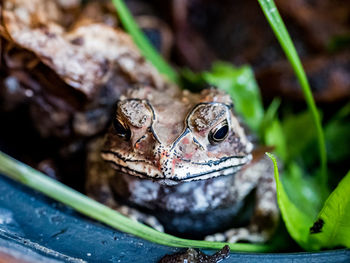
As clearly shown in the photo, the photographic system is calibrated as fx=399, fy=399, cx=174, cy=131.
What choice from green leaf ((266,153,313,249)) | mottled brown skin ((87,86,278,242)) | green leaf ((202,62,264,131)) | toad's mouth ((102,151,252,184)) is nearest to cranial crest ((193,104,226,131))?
mottled brown skin ((87,86,278,242))

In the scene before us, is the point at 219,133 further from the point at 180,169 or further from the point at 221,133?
the point at 180,169

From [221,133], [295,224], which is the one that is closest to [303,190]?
[295,224]

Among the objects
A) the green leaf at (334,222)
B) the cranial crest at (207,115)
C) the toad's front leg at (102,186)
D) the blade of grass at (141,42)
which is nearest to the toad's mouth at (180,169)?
the cranial crest at (207,115)

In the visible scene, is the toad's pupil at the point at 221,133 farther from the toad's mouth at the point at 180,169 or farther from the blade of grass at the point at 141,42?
the blade of grass at the point at 141,42

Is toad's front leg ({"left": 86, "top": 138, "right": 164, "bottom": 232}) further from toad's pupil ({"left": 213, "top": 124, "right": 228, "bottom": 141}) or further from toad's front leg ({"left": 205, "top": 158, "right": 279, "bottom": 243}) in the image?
toad's pupil ({"left": 213, "top": 124, "right": 228, "bottom": 141})

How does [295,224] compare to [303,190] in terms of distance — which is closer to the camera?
[295,224]

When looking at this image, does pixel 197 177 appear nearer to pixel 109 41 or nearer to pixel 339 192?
pixel 339 192
